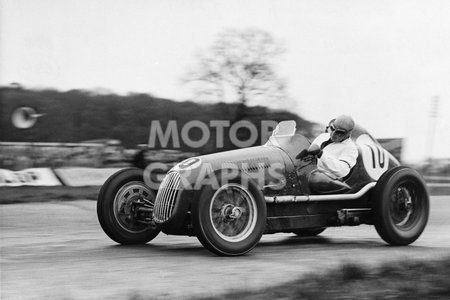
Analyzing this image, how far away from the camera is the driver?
809cm

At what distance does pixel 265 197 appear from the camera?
7590 millimetres

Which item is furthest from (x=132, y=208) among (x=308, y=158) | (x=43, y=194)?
(x=43, y=194)

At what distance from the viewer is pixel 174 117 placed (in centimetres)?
1892

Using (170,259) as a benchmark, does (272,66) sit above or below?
above

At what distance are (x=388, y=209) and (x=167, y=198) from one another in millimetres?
2235

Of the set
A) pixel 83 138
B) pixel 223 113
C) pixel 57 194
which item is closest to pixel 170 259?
pixel 57 194

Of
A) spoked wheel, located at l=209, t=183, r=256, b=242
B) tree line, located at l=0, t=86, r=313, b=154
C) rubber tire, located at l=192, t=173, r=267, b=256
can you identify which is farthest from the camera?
tree line, located at l=0, t=86, r=313, b=154

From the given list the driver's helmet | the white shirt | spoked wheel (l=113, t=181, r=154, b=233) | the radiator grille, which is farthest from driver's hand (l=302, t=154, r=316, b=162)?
spoked wheel (l=113, t=181, r=154, b=233)

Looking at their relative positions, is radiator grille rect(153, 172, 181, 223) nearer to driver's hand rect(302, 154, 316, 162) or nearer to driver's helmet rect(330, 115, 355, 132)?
driver's hand rect(302, 154, 316, 162)

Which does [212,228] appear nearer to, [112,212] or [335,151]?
[112,212]

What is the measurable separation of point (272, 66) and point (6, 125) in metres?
7.11

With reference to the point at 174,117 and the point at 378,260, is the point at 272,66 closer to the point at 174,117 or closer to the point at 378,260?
the point at 174,117

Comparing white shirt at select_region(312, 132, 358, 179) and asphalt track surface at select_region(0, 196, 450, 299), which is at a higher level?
white shirt at select_region(312, 132, 358, 179)

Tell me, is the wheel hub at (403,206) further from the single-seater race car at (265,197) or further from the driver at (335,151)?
the driver at (335,151)
